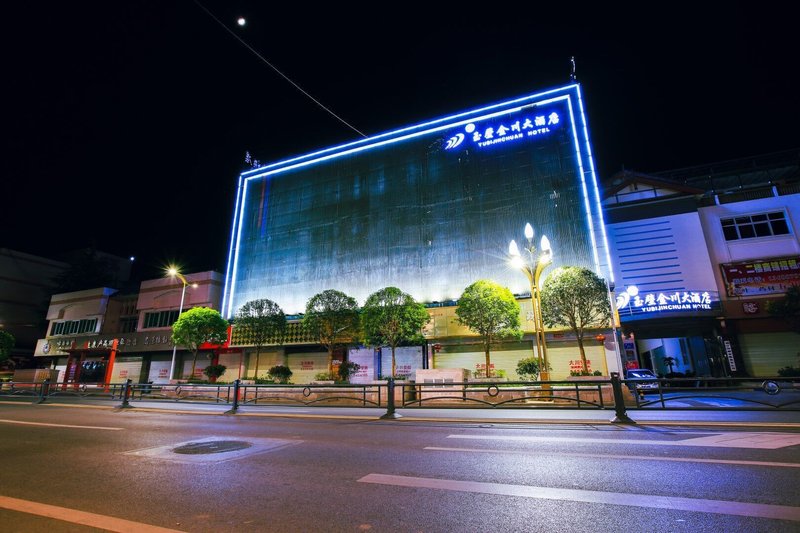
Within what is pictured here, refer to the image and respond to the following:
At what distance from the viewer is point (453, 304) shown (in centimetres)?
2642

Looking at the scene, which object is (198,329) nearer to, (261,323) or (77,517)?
(261,323)

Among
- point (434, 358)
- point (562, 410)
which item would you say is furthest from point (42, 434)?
point (434, 358)

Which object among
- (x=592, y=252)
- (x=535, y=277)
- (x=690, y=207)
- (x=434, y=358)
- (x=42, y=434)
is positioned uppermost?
(x=690, y=207)

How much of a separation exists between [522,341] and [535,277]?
32.3ft

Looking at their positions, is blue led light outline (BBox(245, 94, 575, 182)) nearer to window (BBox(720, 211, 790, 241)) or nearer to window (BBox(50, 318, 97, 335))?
window (BBox(720, 211, 790, 241))

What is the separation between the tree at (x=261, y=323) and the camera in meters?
26.8

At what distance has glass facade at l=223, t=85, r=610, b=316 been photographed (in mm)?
26422

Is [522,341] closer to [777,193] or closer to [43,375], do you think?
[777,193]

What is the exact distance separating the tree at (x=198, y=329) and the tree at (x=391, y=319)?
1243 centimetres

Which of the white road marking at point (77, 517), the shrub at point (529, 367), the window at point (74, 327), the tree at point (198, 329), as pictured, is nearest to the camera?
the white road marking at point (77, 517)

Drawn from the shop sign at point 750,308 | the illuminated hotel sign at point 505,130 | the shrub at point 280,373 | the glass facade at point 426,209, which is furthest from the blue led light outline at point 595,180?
the shrub at point 280,373

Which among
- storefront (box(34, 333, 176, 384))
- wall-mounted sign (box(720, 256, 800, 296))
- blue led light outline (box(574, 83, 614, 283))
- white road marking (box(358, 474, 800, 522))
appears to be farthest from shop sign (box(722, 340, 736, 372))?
storefront (box(34, 333, 176, 384))

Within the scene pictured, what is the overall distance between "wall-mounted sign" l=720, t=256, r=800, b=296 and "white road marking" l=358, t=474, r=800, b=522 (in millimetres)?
29899

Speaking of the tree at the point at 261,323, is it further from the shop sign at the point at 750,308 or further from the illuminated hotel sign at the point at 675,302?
the shop sign at the point at 750,308
